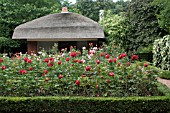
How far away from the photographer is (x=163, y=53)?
13.1 m

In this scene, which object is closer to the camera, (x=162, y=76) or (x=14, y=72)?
(x=14, y=72)

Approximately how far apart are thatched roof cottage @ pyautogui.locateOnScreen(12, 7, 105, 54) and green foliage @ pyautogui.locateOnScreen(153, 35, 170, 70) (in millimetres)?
3412

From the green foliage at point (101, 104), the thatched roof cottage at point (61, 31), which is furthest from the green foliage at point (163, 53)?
the green foliage at point (101, 104)

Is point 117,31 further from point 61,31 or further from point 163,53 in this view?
point 163,53

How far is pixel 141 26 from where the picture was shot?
17.2 meters

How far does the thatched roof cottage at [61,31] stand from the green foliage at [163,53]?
134 inches

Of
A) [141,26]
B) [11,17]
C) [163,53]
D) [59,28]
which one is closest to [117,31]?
[141,26]

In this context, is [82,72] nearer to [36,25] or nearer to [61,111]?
[61,111]

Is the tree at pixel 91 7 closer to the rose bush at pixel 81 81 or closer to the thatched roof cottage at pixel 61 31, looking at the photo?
the thatched roof cottage at pixel 61 31

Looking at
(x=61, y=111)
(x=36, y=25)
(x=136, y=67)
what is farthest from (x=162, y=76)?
(x=36, y=25)

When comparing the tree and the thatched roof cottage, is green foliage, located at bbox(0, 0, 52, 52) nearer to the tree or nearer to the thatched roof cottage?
the thatched roof cottage

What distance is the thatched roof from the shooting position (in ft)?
55.2

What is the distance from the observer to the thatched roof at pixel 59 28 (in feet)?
55.2

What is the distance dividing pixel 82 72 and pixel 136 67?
1224mm
